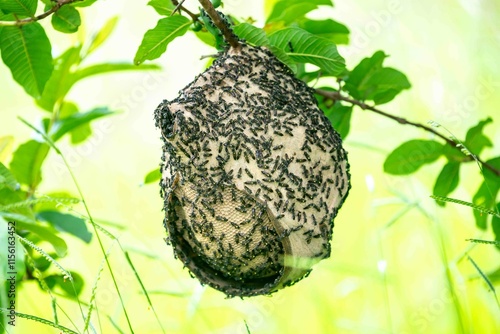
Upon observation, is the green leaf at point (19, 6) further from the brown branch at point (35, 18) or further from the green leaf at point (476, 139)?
the green leaf at point (476, 139)

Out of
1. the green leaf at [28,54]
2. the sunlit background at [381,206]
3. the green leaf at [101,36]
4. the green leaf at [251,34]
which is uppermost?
the green leaf at [251,34]

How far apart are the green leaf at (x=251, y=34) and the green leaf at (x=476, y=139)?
1178 millimetres

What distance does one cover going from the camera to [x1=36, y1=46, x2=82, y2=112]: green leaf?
A: 320 centimetres

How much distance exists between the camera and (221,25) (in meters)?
2.29

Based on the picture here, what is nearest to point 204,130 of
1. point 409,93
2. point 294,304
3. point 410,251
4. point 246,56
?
point 246,56

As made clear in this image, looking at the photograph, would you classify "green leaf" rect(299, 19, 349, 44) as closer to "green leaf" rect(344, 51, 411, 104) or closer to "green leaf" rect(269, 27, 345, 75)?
"green leaf" rect(344, 51, 411, 104)

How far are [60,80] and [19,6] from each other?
0.85 m

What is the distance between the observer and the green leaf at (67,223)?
3025 mm

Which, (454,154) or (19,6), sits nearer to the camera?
(19,6)

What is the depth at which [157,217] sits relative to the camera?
229 inches

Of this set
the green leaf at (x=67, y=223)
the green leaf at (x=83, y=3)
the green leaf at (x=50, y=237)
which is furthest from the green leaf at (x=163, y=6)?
the green leaf at (x=67, y=223)

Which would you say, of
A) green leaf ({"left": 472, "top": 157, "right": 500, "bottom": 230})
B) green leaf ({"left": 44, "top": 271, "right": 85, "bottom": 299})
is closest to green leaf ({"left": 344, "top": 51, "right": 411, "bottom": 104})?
green leaf ({"left": 472, "top": 157, "right": 500, "bottom": 230})

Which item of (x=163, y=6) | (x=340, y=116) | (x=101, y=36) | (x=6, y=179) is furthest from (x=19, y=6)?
(x=340, y=116)

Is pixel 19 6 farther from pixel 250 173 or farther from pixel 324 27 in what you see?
pixel 324 27
